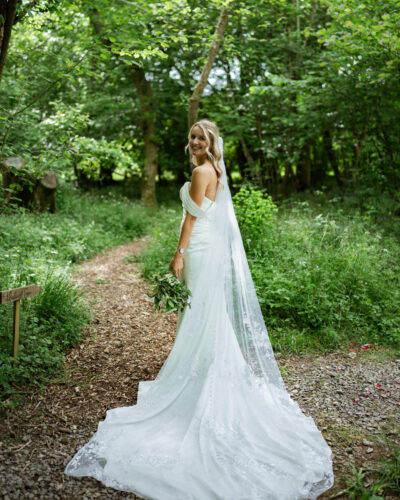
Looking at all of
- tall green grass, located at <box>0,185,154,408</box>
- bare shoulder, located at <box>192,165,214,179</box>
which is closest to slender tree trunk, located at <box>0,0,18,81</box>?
bare shoulder, located at <box>192,165,214,179</box>

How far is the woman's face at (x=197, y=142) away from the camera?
11.7 ft

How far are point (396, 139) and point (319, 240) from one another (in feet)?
13.9

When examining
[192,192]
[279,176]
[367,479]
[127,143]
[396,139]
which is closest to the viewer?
[367,479]

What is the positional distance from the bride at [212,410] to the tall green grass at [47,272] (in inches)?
44.8

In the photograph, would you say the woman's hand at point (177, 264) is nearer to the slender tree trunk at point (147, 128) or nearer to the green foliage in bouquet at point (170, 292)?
the green foliage in bouquet at point (170, 292)

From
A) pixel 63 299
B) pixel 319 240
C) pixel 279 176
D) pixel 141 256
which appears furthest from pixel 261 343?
pixel 279 176

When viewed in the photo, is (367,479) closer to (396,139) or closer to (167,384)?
(167,384)

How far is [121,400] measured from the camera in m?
3.92

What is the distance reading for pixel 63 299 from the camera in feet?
16.9

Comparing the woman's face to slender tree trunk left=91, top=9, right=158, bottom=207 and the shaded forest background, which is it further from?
slender tree trunk left=91, top=9, right=158, bottom=207

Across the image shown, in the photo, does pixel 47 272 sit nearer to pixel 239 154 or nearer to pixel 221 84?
pixel 221 84

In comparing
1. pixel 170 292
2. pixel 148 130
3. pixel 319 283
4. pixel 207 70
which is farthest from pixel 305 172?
pixel 170 292

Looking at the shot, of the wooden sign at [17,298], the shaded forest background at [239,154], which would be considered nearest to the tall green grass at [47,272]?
the shaded forest background at [239,154]

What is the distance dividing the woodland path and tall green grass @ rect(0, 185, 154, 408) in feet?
0.75
